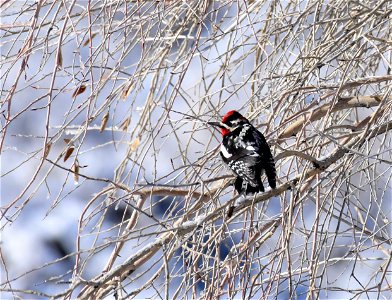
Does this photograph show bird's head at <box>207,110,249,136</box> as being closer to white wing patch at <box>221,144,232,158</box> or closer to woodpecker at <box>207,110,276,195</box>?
woodpecker at <box>207,110,276,195</box>

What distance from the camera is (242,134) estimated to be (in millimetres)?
2973

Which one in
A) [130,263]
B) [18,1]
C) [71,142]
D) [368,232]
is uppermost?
[18,1]

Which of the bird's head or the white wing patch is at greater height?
the bird's head

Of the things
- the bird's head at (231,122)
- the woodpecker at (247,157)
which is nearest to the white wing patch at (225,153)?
the woodpecker at (247,157)

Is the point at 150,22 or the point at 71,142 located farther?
the point at 150,22

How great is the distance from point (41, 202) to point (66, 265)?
64cm

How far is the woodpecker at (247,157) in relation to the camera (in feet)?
9.05

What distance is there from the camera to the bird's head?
306 centimetres

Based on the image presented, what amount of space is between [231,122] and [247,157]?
294mm

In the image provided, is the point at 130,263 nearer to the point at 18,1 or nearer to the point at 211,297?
the point at 211,297

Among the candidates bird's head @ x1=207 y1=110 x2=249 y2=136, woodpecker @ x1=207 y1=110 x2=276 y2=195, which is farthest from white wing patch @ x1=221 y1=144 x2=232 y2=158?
bird's head @ x1=207 y1=110 x2=249 y2=136

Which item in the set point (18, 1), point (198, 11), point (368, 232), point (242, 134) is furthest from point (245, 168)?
point (18, 1)

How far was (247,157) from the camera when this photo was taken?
2.87 meters

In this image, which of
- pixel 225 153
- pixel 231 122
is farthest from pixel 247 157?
pixel 231 122
